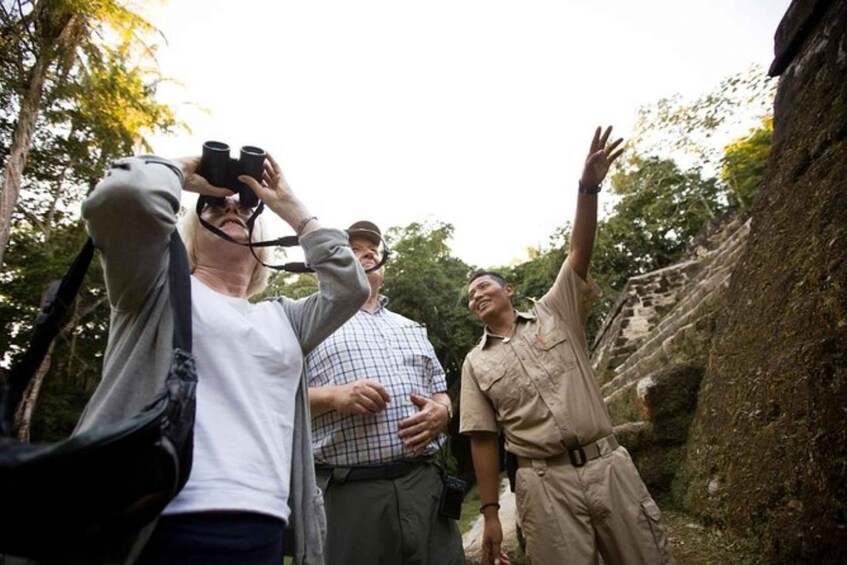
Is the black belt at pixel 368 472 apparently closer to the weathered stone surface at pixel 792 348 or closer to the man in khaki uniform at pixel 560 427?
the man in khaki uniform at pixel 560 427

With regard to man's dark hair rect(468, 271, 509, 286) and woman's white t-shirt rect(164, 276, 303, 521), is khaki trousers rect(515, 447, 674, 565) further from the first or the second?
woman's white t-shirt rect(164, 276, 303, 521)

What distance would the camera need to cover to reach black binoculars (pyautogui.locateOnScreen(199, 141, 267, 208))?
1.46 metres

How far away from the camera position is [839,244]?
7.74 feet

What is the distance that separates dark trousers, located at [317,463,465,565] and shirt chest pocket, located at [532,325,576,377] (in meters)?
0.98

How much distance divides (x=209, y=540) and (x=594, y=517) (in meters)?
1.91

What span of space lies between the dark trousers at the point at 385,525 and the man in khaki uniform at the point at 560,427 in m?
0.60

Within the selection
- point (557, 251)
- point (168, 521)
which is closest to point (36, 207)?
point (557, 251)

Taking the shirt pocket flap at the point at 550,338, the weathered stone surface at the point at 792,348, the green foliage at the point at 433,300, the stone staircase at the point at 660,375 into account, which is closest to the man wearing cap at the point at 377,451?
the shirt pocket flap at the point at 550,338

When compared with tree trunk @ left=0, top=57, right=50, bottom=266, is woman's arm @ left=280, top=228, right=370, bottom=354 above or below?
below

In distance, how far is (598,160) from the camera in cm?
255

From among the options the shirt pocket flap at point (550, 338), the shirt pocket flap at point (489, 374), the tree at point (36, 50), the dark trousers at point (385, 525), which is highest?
the tree at point (36, 50)

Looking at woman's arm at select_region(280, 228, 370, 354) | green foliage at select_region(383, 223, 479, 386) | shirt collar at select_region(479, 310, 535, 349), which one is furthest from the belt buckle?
green foliage at select_region(383, 223, 479, 386)

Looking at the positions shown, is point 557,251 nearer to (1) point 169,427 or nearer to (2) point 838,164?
(2) point 838,164

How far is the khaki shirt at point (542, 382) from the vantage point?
2443 mm
